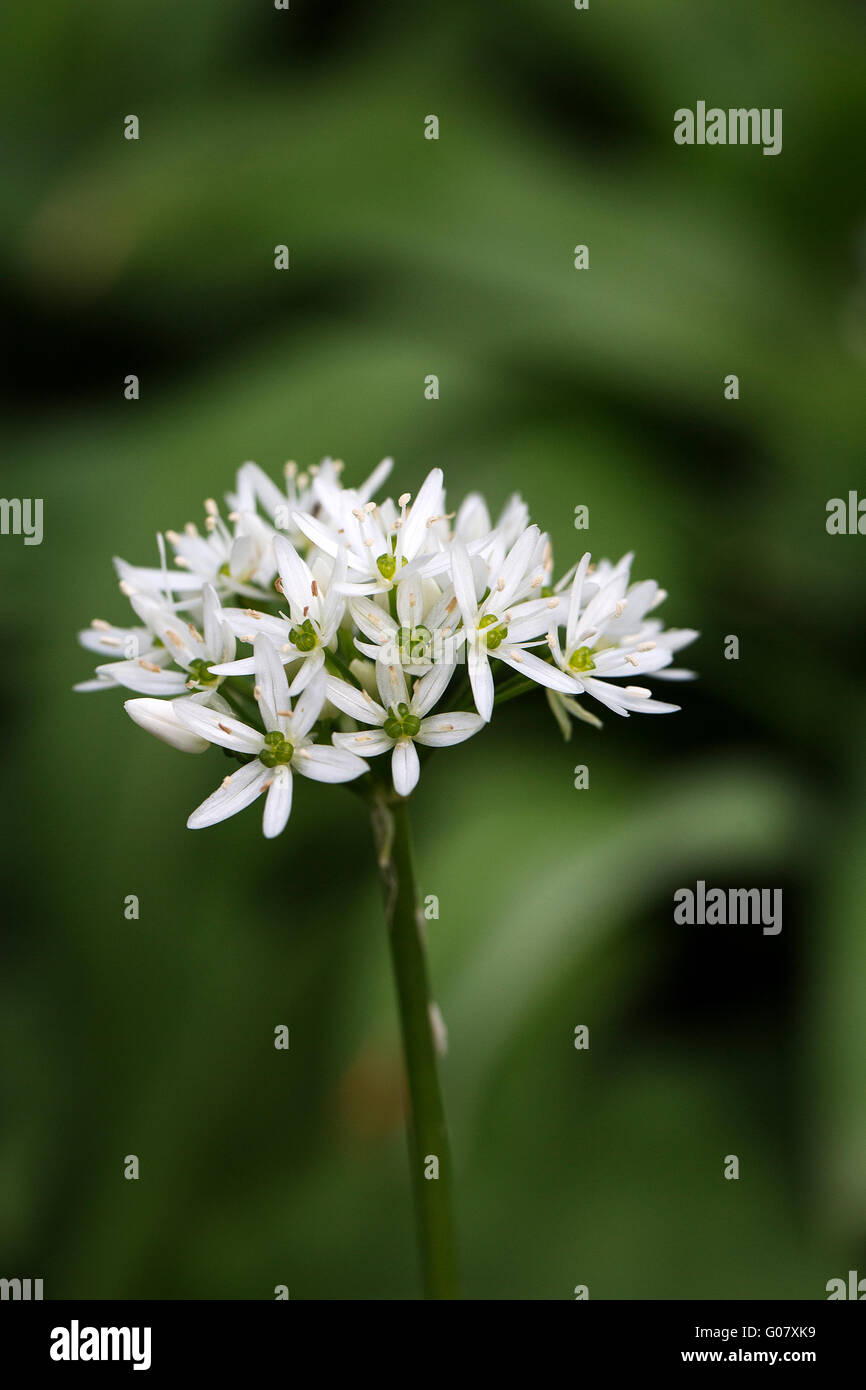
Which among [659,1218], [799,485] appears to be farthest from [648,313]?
[659,1218]

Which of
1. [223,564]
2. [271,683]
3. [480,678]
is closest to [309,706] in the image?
[271,683]

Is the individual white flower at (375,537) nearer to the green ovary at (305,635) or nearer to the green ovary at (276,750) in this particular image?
the green ovary at (305,635)

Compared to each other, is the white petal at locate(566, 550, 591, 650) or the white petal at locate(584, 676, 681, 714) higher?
the white petal at locate(566, 550, 591, 650)

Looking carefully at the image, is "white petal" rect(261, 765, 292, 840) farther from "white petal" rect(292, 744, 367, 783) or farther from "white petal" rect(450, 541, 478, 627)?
"white petal" rect(450, 541, 478, 627)

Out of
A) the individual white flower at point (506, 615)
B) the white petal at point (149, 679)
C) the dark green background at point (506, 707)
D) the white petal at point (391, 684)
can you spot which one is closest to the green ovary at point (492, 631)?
the individual white flower at point (506, 615)

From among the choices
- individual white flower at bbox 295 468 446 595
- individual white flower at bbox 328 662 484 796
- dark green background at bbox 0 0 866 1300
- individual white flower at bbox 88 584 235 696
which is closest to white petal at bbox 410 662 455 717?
individual white flower at bbox 328 662 484 796

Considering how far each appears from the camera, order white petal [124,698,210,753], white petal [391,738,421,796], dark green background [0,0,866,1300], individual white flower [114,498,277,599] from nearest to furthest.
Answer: white petal [391,738,421,796] → white petal [124,698,210,753] → individual white flower [114,498,277,599] → dark green background [0,0,866,1300]
